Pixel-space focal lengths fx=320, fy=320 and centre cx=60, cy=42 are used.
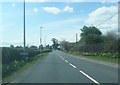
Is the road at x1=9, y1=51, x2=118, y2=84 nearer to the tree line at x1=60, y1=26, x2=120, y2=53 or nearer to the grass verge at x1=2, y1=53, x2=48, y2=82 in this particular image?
the grass verge at x1=2, y1=53, x2=48, y2=82

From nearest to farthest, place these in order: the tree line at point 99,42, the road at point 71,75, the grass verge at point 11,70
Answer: the road at point 71,75, the grass verge at point 11,70, the tree line at point 99,42

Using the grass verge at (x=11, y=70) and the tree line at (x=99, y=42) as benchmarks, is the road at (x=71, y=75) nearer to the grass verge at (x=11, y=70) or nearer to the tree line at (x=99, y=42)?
the grass verge at (x=11, y=70)

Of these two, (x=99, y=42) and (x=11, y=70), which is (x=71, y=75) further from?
(x=99, y=42)

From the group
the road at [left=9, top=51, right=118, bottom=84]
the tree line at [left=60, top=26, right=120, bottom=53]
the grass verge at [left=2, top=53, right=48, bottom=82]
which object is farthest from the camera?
the tree line at [left=60, top=26, right=120, bottom=53]

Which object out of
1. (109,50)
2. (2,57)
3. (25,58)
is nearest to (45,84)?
(2,57)

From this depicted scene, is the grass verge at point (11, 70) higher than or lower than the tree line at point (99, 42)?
lower

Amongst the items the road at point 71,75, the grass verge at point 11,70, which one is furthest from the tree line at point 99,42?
the road at point 71,75

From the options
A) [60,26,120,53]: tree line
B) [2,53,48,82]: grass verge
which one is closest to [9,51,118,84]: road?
[2,53,48,82]: grass verge

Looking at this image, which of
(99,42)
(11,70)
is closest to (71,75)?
(11,70)

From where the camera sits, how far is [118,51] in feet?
171

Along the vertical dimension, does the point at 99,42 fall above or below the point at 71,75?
above

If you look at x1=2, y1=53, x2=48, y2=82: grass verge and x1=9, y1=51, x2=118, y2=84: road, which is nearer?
x1=9, y1=51, x2=118, y2=84: road

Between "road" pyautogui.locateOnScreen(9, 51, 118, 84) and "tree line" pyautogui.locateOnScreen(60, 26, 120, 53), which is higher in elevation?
"tree line" pyautogui.locateOnScreen(60, 26, 120, 53)

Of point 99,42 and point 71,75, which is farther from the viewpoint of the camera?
point 99,42
